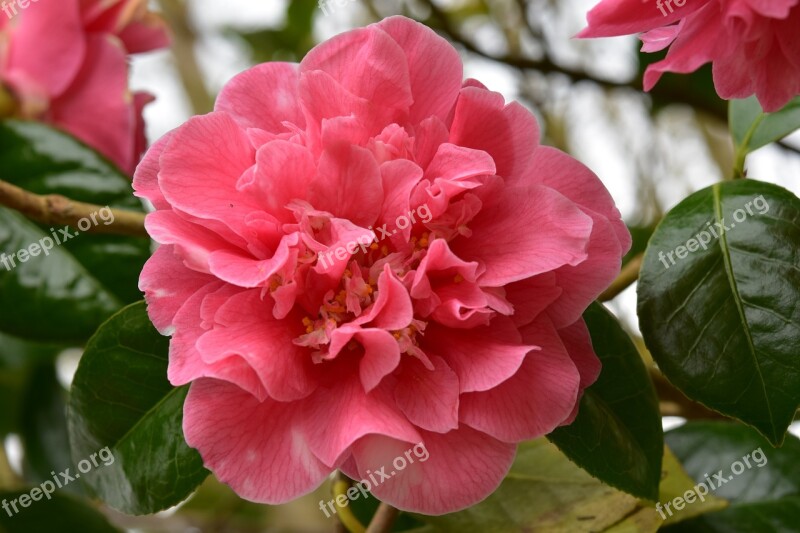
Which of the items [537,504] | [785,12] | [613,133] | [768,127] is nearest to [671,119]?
[613,133]

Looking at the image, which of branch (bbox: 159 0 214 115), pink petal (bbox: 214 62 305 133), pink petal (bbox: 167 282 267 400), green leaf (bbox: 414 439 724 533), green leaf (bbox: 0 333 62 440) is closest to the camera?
pink petal (bbox: 167 282 267 400)

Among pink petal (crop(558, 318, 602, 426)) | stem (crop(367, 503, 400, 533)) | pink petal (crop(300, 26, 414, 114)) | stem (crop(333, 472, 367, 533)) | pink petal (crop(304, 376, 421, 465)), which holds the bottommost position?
stem (crop(333, 472, 367, 533))

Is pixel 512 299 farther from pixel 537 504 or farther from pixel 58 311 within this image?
pixel 58 311

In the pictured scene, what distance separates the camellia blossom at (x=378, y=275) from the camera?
53 cm

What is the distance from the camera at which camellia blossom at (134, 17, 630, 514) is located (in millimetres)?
528

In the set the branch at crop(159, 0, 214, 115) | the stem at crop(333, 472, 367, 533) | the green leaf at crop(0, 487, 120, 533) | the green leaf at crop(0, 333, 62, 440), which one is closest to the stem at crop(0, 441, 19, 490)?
the green leaf at crop(0, 333, 62, 440)

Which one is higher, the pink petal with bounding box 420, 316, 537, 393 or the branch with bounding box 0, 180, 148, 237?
the pink petal with bounding box 420, 316, 537, 393

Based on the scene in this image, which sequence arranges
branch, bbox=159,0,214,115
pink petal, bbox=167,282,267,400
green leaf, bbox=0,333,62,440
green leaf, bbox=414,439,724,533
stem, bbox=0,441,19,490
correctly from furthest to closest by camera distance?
branch, bbox=159,0,214,115, stem, bbox=0,441,19,490, green leaf, bbox=0,333,62,440, green leaf, bbox=414,439,724,533, pink petal, bbox=167,282,267,400

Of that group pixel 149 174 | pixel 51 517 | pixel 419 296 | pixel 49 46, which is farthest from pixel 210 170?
pixel 51 517
